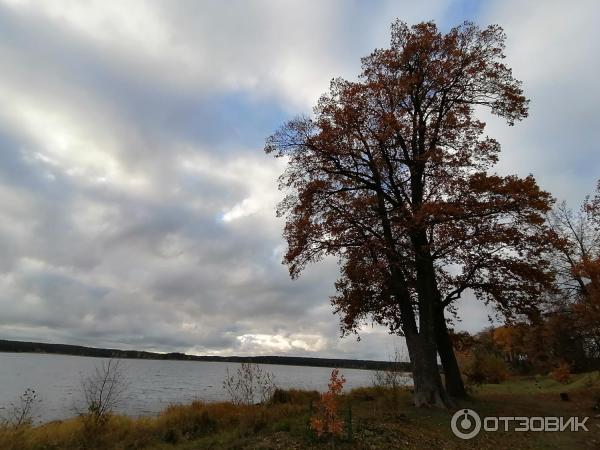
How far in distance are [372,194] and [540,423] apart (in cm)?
1054

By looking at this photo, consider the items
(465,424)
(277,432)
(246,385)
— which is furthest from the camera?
(246,385)

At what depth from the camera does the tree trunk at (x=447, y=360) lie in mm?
19500

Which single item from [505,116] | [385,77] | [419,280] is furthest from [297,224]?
[505,116]

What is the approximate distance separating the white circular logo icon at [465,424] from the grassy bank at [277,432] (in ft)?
0.74

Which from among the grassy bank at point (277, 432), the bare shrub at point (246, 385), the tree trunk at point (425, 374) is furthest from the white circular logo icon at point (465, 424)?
the bare shrub at point (246, 385)

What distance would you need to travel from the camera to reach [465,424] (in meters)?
13.8

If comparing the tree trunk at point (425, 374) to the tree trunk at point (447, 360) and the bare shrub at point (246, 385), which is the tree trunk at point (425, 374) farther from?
the bare shrub at point (246, 385)

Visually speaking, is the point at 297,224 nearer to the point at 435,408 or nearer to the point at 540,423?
the point at 435,408

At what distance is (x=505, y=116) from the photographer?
1791cm

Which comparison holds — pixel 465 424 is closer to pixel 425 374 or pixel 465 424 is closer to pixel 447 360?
pixel 425 374

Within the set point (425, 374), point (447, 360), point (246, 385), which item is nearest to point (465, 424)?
point (425, 374)

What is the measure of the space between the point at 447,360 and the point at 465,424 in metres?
6.22

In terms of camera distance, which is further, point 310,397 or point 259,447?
point 310,397

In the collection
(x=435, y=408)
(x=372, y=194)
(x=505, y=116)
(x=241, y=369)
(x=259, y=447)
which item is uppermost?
(x=505, y=116)
